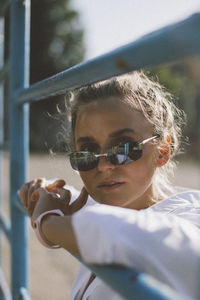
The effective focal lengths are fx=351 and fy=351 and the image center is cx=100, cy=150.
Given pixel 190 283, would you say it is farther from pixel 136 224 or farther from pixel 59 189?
pixel 59 189

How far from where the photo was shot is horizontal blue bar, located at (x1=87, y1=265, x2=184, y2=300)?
465mm

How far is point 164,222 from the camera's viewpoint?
567mm

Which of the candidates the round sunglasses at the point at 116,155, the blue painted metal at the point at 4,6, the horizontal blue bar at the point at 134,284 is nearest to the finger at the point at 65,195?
the round sunglasses at the point at 116,155

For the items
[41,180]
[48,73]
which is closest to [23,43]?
[41,180]

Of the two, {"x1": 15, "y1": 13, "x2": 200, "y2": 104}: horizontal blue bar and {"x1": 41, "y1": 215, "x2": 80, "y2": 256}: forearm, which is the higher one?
{"x1": 15, "y1": 13, "x2": 200, "y2": 104}: horizontal blue bar

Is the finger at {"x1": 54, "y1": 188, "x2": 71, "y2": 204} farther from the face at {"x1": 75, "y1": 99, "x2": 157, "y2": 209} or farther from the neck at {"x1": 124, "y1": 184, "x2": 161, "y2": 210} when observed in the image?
the neck at {"x1": 124, "y1": 184, "x2": 161, "y2": 210}

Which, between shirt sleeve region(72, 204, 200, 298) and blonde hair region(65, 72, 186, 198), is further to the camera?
blonde hair region(65, 72, 186, 198)

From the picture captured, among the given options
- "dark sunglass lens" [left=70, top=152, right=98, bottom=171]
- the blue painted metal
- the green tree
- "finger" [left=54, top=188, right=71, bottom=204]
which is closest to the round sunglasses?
"dark sunglass lens" [left=70, top=152, right=98, bottom=171]

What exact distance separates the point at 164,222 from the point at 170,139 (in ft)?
2.27

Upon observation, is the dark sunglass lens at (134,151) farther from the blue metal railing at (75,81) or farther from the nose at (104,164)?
the blue metal railing at (75,81)

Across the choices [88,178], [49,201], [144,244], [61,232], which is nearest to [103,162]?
[88,178]

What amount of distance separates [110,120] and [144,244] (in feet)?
1.82

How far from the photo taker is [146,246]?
1.74 ft

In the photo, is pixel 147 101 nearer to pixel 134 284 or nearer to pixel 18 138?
pixel 18 138
